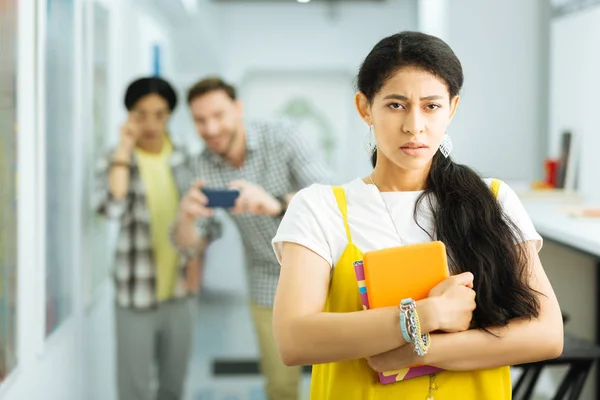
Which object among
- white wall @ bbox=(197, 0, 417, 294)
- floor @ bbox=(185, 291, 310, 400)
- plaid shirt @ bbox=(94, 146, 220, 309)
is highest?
white wall @ bbox=(197, 0, 417, 294)

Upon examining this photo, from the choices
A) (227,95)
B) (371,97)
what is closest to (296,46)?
(227,95)

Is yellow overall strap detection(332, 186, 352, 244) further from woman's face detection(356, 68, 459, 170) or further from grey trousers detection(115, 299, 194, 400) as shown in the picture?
grey trousers detection(115, 299, 194, 400)

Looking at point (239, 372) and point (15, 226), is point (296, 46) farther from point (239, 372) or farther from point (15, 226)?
point (15, 226)

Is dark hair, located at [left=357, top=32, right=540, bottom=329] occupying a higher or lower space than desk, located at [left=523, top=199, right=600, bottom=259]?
higher

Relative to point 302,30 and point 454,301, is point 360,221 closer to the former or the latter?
point 454,301

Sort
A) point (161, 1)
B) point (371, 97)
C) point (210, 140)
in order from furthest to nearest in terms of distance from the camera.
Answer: point (161, 1) < point (210, 140) < point (371, 97)

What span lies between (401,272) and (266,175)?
1467 mm

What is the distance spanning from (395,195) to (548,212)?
5.63ft

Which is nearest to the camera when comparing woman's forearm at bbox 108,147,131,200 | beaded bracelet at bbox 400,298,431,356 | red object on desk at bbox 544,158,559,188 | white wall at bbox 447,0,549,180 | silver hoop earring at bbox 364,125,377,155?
beaded bracelet at bbox 400,298,431,356

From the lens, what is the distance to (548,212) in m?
2.79

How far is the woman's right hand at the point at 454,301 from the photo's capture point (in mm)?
1097

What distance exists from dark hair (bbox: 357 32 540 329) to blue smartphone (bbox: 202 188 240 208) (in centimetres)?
116

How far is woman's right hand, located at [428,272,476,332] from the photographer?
1097mm

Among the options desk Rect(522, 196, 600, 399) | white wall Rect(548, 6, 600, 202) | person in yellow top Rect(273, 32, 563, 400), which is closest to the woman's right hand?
person in yellow top Rect(273, 32, 563, 400)
